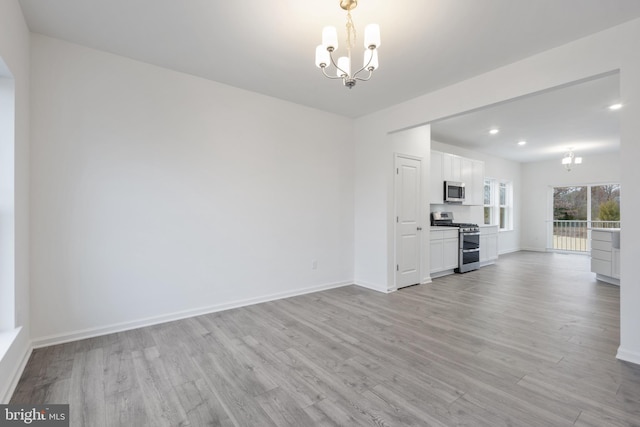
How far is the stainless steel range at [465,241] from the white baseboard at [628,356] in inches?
135

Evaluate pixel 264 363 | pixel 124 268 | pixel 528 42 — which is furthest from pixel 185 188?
pixel 528 42

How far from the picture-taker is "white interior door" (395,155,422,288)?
458 cm

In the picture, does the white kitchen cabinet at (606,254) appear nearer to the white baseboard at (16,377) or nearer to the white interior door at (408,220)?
the white interior door at (408,220)

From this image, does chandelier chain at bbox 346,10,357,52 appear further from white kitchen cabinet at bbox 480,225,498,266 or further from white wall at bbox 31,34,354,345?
white kitchen cabinet at bbox 480,225,498,266

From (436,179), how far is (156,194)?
16.9 ft

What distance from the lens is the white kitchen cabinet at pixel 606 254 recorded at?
475cm

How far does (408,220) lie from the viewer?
474cm

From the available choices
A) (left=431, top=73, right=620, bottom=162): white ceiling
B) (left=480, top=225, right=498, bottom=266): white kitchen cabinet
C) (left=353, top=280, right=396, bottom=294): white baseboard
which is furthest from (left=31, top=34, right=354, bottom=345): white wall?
(left=480, top=225, right=498, bottom=266): white kitchen cabinet

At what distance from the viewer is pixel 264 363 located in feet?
7.64

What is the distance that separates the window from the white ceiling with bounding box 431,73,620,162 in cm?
110

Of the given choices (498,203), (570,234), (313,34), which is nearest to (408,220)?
(313,34)

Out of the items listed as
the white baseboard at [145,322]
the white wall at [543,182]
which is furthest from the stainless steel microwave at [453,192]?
the white wall at [543,182]

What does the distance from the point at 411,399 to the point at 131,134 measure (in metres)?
3.49

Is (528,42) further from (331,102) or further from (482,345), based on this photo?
(482,345)
